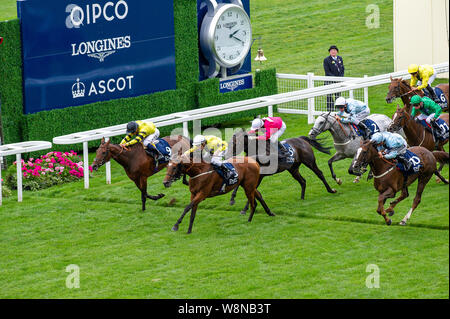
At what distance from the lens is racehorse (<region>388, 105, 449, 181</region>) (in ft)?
51.9

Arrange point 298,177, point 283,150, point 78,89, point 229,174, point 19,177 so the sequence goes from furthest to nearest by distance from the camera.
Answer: point 78,89 → point 19,177 → point 298,177 → point 283,150 → point 229,174

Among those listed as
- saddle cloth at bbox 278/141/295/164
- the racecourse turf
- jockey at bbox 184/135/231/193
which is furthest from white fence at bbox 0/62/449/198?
jockey at bbox 184/135/231/193

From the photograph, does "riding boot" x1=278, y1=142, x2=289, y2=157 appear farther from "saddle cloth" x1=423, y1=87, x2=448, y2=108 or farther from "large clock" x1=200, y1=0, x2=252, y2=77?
"large clock" x1=200, y1=0, x2=252, y2=77

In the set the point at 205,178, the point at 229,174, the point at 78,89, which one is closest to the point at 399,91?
the point at 229,174

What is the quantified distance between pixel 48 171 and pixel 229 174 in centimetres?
437

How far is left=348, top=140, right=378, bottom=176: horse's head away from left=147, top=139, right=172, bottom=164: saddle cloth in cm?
328

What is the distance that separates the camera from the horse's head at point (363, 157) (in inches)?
542

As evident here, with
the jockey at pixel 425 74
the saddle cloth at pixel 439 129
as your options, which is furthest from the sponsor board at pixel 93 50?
the saddle cloth at pixel 439 129

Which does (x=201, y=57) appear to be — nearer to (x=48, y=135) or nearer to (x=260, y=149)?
(x=48, y=135)

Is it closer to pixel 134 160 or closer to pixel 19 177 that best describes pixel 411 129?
pixel 134 160

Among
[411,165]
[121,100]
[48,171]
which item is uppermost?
[121,100]

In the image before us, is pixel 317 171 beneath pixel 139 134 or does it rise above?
beneath

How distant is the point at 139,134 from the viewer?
51.8 ft

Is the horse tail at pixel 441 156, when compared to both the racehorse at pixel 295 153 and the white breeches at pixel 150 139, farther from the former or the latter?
the white breeches at pixel 150 139
